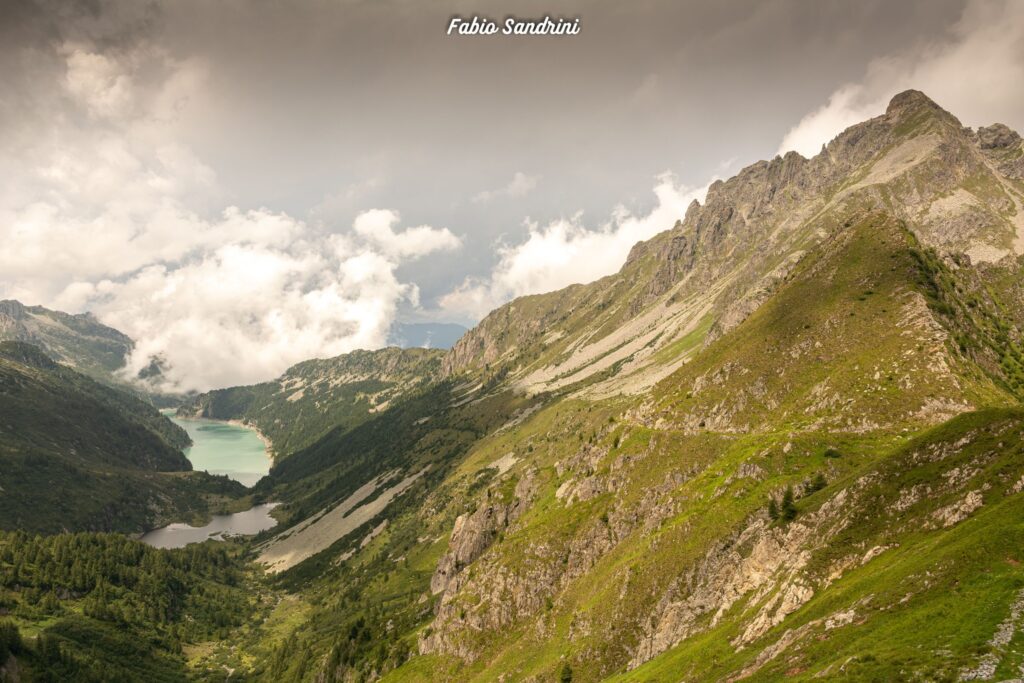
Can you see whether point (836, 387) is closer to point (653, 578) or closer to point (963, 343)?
point (963, 343)

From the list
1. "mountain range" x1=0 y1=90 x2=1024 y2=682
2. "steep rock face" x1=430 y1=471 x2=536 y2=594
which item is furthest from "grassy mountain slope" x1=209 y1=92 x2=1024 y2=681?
"steep rock face" x1=430 y1=471 x2=536 y2=594

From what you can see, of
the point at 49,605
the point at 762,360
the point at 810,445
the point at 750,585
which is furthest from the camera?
the point at 49,605

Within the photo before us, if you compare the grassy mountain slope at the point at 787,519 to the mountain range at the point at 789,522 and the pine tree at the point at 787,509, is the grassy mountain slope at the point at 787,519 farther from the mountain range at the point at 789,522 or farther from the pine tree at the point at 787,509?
the pine tree at the point at 787,509

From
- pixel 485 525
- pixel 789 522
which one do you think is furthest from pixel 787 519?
pixel 485 525

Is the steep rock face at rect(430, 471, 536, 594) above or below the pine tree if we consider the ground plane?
below

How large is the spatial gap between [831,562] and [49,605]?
811 ft

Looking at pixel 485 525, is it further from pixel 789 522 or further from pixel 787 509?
pixel 789 522

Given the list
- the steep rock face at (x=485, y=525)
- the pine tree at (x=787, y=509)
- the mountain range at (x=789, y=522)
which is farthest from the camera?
the steep rock face at (x=485, y=525)

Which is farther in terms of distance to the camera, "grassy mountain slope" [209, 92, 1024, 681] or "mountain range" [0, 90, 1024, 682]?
"grassy mountain slope" [209, 92, 1024, 681]

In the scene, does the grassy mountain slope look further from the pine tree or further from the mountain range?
the pine tree

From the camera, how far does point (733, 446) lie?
8612 centimetres

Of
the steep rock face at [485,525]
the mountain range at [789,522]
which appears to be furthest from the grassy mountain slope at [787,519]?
the steep rock face at [485,525]

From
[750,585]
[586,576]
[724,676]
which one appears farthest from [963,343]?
[724,676]

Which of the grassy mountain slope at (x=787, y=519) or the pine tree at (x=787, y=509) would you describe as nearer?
the grassy mountain slope at (x=787, y=519)
